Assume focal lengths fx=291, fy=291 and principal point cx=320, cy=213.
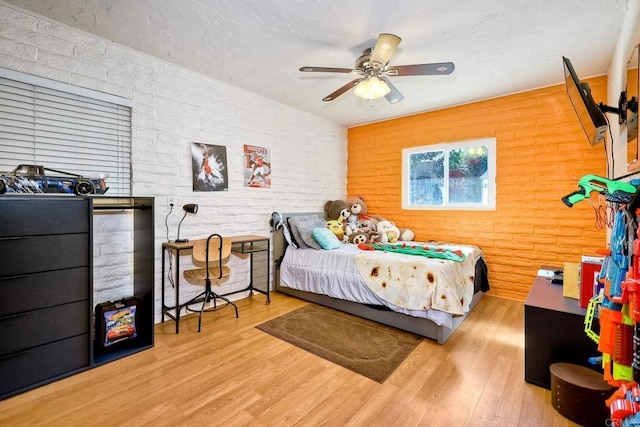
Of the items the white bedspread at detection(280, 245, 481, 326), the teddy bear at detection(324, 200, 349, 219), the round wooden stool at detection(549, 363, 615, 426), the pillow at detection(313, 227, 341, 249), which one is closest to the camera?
the round wooden stool at detection(549, 363, 615, 426)

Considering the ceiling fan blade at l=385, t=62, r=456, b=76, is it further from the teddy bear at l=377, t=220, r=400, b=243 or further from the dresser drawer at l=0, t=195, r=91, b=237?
the dresser drawer at l=0, t=195, r=91, b=237

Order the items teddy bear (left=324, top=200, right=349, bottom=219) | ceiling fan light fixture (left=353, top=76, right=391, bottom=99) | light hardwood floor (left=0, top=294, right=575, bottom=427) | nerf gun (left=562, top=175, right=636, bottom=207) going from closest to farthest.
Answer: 1. nerf gun (left=562, top=175, right=636, bottom=207)
2. light hardwood floor (left=0, top=294, right=575, bottom=427)
3. ceiling fan light fixture (left=353, top=76, right=391, bottom=99)
4. teddy bear (left=324, top=200, right=349, bottom=219)

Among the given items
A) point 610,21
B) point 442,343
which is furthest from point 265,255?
point 610,21

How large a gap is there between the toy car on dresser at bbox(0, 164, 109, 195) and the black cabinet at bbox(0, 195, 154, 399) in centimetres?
12

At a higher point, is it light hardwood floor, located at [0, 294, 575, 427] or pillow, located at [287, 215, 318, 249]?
pillow, located at [287, 215, 318, 249]

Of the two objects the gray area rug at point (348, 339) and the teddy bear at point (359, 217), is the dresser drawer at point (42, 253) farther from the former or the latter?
the teddy bear at point (359, 217)

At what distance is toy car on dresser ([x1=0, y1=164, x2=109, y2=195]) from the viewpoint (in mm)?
1807

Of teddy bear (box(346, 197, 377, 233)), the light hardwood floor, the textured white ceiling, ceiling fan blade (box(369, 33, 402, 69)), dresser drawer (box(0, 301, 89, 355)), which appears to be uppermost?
the textured white ceiling

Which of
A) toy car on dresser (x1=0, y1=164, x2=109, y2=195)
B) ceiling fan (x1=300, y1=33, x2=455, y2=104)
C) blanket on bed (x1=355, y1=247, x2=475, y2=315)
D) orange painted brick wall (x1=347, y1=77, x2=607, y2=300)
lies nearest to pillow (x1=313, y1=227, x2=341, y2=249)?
blanket on bed (x1=355, y1=247, x2=475, y2=315)

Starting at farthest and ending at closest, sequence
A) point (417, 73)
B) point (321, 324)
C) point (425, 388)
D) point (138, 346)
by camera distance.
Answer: point (321, 324) < point (138, 346) < point (417, 73) < point (425, 388)

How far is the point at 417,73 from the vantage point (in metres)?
2.16

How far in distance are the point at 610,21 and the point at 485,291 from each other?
9.36 feet

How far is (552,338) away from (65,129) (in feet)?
12.5

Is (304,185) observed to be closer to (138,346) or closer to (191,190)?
(191,190)
